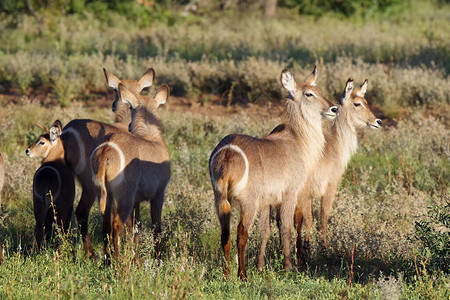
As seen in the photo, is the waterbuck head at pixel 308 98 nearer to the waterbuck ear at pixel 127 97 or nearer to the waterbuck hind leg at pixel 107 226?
the waterbuck ear at pixel 127 97

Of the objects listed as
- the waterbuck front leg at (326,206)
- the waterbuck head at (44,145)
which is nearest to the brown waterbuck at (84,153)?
the waterbuck head at (44,145)

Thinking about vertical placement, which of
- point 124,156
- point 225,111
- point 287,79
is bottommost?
point 225,111

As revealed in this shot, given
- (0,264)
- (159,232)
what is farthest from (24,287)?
(159,232)

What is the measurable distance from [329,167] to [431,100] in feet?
18.3

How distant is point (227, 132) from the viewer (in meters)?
10.1

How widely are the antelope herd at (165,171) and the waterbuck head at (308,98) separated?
0.01m

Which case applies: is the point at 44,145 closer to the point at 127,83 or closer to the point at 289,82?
the point at 127,83

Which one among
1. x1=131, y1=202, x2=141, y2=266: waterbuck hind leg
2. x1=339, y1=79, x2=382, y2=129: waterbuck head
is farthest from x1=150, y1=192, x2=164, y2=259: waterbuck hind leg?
x1=339, y1=79, x2=382, y2=129: waterbuck head

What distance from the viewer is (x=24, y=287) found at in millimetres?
4996

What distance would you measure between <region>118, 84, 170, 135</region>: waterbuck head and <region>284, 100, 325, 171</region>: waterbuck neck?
54.8 inches

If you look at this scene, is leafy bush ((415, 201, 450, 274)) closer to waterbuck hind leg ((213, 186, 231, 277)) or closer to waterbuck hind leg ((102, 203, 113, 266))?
waterbuck hind leg ((213, 186, 231, 277))

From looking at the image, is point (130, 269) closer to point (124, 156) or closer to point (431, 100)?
point (124, 156)

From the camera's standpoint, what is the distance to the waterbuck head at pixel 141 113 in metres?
6.56

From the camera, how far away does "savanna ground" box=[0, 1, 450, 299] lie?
5156mm
